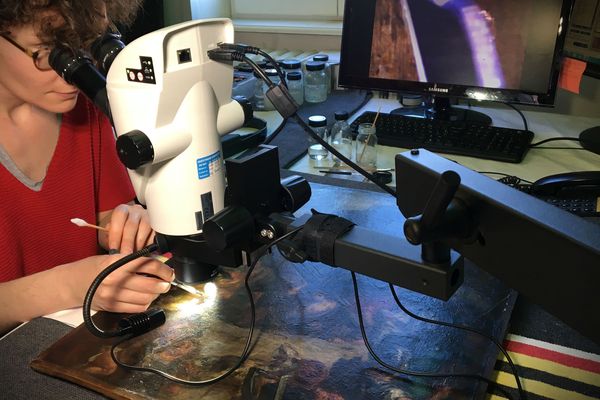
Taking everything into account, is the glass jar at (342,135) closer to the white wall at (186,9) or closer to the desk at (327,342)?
the desk at (327,342)

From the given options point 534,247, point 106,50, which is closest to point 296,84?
point 106,50

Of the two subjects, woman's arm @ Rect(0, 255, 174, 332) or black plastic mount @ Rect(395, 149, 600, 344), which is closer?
black plastic mount @ Rect(395, 149, 600, 344)

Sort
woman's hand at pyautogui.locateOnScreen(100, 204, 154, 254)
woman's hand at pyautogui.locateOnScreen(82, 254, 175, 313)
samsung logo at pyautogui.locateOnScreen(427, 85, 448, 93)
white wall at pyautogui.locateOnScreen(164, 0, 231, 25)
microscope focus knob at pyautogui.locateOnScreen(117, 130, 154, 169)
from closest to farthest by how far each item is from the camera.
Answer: microscope focus knob at pyautogui.locateOnScreen(117, 130, 154, 169), woman's hand at pyautogui.locateOnScreen(82, 254, 175, 313), woman's hand at pyautogui.locateOnScreen(100, 204, 154, 254), samsung logo at pyautogui.locateOnScreen(427, 85, 448, 93), white wall at pyautogui.locateOnScreen(164, 0, 231, 25)

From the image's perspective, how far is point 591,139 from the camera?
145cm

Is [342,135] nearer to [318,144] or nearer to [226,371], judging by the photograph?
[318,144]

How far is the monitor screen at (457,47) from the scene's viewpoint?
141 cm

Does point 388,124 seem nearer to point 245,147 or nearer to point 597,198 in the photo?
point 245,147

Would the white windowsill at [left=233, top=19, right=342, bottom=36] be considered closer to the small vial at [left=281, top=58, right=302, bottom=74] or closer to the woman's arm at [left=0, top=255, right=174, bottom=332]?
the small vial at [left=281, top=58, right=302, bottom=74]

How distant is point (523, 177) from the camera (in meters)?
1.31

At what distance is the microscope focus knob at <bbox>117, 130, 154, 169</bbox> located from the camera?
65cm

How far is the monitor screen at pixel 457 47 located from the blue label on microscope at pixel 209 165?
3.17 ft

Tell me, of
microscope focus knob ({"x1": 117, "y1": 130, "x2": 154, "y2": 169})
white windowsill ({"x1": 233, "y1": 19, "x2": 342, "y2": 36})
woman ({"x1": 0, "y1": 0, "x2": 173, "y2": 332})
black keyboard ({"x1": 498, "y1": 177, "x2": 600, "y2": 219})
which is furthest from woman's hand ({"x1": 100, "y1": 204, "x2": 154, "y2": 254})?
white windowsill ({"x1": 233, "y1": 19, "x2": 342, "y2": 36})

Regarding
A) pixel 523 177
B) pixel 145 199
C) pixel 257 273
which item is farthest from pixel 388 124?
pixel 145 199

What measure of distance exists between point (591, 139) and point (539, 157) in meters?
0.17
